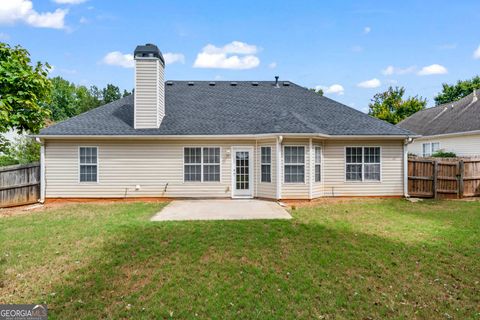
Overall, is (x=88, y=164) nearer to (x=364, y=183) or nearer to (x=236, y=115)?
(x=236, y=115)

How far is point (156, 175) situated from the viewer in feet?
38.2

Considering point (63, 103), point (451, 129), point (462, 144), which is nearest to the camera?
point (462, 144)

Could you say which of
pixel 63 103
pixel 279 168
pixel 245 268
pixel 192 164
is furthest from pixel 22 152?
pixel 63 103

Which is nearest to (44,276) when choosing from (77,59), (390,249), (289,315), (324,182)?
(289,315)

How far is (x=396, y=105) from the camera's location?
33.7m

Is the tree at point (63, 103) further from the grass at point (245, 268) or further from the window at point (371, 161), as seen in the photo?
the window at point (371, 161)

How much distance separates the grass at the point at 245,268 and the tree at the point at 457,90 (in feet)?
133

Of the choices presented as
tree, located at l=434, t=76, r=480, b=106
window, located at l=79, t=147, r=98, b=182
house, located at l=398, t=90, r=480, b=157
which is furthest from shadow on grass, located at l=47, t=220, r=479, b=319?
tree, located at l=434, t=76, r=480, b=106

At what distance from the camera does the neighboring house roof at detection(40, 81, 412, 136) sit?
1148cm

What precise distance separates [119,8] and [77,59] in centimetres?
1161

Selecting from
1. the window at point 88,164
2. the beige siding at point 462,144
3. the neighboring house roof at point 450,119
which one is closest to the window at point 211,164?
the window at point 88,164

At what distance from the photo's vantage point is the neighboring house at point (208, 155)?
36.5 feet

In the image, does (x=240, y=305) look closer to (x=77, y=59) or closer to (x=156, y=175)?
(x=156, y=175)

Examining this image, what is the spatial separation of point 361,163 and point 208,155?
261 inches
